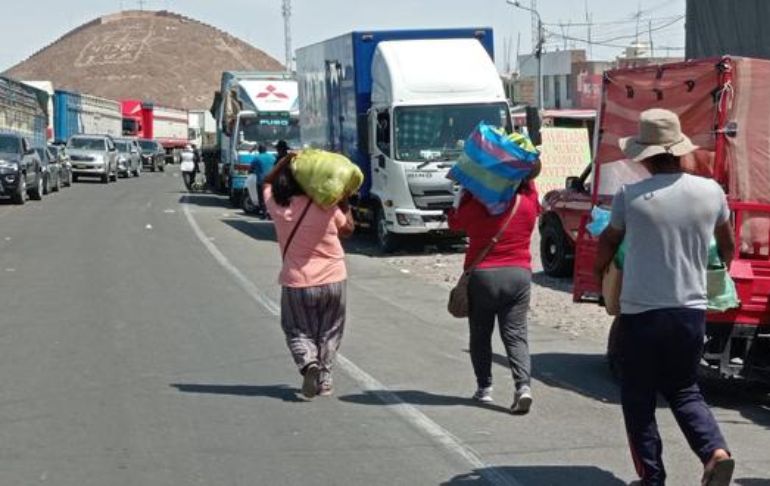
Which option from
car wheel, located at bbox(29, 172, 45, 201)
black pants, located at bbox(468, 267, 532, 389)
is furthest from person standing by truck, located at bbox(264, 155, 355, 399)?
car wheel, located at bbox(29, 172, 45, 201)

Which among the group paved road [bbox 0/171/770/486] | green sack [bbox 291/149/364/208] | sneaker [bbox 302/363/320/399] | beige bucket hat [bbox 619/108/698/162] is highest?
beige bucket hat [bbox 619/108/698/162]

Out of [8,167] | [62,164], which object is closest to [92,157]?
[62,164]

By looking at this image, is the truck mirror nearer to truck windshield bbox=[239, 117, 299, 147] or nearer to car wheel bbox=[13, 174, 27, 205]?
truck windshield bbox=[239, 117, 299, 147]

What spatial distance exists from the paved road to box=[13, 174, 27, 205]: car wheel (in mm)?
17007

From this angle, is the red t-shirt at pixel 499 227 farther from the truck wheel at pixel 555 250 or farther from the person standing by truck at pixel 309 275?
the truck wheel at pixel 555 250

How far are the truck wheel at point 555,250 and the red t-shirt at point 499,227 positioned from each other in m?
8.55

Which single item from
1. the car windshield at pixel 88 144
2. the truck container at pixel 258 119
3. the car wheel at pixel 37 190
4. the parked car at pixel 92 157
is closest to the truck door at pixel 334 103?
the truck container at pixel 258 119

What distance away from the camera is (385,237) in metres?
20.6

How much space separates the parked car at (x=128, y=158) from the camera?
2148 inches

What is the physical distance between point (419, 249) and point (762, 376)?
12.7 meters

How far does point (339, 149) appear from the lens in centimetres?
2344

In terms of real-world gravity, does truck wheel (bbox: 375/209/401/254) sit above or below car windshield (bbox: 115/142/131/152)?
below

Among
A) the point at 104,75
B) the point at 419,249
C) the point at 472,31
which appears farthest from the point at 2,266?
the point at 104,75

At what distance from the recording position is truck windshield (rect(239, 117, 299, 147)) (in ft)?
103
